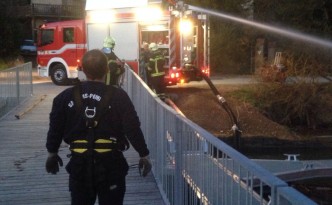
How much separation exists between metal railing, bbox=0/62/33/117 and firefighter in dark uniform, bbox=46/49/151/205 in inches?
387

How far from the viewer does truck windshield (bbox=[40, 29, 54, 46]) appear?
82.7ft

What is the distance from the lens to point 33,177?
323 inches

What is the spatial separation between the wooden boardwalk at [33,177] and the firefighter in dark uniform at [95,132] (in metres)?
2.58

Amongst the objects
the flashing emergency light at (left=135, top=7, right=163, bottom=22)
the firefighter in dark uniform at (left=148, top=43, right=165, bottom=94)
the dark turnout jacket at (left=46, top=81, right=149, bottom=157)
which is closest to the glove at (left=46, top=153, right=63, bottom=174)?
the dark turnout jacket at (left=46, top=81, right=149, bottom=157)

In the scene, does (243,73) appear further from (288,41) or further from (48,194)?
(48,194)

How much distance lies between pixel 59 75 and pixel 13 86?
996 centimetres

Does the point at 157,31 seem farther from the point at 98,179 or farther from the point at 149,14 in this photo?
the point at 98,179

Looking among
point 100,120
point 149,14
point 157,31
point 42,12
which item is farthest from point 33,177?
point 42,12

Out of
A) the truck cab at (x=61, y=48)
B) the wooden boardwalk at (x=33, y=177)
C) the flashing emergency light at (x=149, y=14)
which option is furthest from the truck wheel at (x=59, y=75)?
the wooden boardwalk at (x=33, y=177)

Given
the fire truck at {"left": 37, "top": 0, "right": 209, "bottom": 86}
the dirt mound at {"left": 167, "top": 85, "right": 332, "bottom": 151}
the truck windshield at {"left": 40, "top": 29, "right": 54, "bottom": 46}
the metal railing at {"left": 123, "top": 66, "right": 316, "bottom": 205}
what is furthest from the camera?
the truck windshield at {"left": 40, "top": 29, "right": 54, "bottom": 46}

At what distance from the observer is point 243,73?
34.2 metres

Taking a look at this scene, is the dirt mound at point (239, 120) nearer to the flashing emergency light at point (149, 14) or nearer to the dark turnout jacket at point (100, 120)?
the flashing emergency light at point (149, 14)

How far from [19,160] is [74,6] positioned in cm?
4276

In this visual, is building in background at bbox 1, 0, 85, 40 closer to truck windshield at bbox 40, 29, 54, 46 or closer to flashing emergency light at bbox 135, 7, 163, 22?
truck windshield at bbox 40, 29, 54, 46
